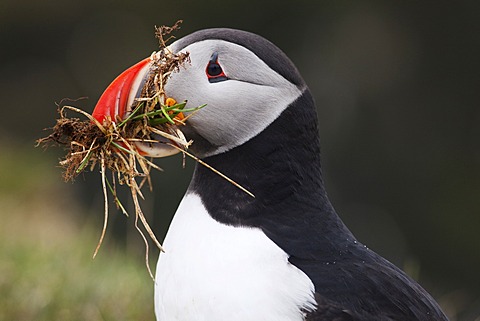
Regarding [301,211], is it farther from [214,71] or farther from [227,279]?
[214,71]

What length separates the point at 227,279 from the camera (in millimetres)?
3689

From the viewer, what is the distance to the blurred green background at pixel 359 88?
13.8 metres

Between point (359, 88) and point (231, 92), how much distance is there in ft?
37.3

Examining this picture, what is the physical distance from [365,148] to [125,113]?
36.3 ft

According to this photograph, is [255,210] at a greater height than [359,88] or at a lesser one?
greater

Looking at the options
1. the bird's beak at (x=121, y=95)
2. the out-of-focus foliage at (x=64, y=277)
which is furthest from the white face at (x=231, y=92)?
the out-of-focus foliage at (x=64, y=277)

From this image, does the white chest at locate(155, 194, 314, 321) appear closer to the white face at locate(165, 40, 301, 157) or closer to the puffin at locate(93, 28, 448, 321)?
the puffin at locate(93, 28, 448, 321)

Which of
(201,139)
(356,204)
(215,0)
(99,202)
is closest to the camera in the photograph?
(201,139)

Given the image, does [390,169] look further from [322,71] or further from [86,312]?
[86,312]

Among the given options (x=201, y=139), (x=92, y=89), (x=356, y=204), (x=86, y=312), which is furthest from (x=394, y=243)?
(x=201, y=139)

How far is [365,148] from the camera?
584 inches

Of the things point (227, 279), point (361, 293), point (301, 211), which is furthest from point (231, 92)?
point (361, 293)

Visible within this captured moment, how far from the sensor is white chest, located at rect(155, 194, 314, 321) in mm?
3654

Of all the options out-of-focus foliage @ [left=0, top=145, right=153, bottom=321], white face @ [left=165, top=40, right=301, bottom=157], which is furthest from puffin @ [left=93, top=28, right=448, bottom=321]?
out-of-focus foliage @ [left=0, top=145, right=153, bottom=321]
